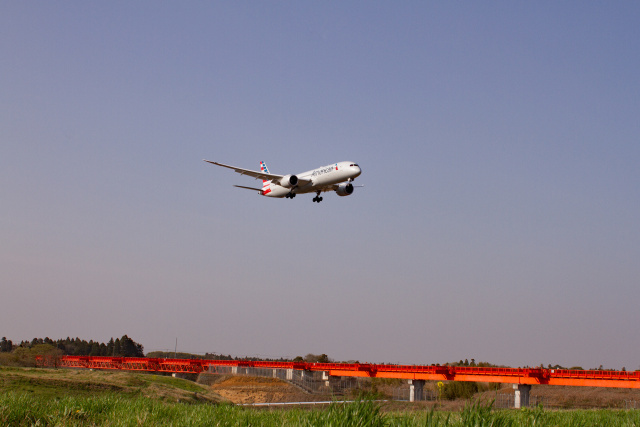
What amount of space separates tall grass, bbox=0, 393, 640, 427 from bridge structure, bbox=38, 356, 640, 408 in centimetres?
3736

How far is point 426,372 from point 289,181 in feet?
108

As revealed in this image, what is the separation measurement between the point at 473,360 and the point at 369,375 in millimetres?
41537

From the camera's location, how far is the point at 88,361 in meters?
137

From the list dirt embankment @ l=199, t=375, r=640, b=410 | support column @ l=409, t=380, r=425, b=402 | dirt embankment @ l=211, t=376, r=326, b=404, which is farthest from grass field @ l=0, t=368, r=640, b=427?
dirt embankment @ l=211, t=376, r=326, b=404

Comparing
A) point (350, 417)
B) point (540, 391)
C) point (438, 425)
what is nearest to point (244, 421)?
point (350, 417)

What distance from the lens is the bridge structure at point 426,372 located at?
218 ft

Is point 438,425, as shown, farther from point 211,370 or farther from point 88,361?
point 88,361

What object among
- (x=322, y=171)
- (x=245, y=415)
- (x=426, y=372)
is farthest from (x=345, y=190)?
(x=245, y=415)

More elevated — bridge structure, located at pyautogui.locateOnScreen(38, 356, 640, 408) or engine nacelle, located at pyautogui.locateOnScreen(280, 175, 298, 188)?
engine nacelle, located at pyautogui.locateOnScreen(280, 175, 298, 188)

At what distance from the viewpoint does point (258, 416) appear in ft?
61.4

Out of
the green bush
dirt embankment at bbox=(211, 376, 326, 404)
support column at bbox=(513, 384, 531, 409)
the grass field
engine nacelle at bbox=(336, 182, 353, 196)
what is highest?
engine nacelle at bbox=(336, 182, 353, 196)

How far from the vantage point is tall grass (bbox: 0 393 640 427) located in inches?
461

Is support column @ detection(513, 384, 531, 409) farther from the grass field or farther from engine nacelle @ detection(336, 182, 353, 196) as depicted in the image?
the grass field

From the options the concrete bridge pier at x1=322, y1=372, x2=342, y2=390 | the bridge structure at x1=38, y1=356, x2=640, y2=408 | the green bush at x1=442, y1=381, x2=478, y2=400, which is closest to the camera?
the bridge structure at x1=38, y1=356, x2=640, y2=408
